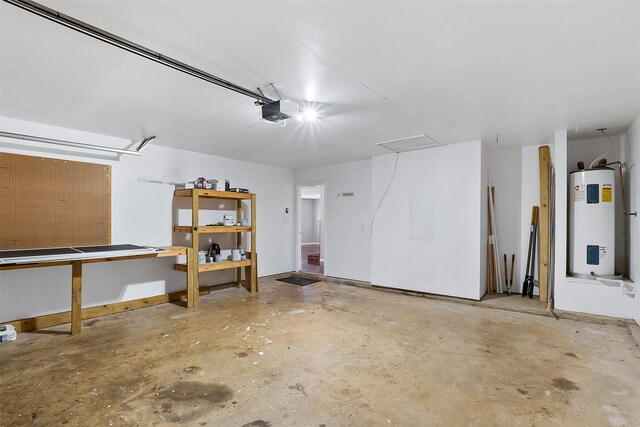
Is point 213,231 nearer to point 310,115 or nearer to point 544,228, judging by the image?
point 310,115

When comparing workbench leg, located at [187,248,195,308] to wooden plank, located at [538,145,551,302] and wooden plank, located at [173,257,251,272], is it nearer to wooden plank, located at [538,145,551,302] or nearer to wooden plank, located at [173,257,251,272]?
wooden plank, located at [173,257,251,272]

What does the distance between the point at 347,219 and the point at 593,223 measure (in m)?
3.75

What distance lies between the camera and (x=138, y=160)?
4.62 meters

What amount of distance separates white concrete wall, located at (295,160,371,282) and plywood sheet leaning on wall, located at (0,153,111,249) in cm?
387

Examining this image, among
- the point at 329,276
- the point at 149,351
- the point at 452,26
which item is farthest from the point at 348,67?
the point at 329,276

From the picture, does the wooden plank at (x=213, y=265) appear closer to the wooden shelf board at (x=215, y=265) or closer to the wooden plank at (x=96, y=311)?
the wooden shelf board at (x=215, y=265)

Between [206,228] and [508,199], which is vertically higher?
[508,199]

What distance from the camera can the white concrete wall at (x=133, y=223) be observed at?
11.8ft

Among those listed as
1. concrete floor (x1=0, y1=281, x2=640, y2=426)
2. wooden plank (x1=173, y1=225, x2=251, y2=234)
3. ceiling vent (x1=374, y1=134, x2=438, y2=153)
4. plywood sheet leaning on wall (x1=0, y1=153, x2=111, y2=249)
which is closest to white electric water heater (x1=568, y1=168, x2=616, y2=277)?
concrete floor (x1=0, y1=281, x2=640, y2=426)

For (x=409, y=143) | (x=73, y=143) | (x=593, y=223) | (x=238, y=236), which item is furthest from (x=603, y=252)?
(x=73, y=143)

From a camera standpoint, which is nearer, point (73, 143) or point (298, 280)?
point (73, 143)

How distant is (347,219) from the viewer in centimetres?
625

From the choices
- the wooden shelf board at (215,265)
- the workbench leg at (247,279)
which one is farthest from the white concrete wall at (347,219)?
the wooden shelf board at (215,265)

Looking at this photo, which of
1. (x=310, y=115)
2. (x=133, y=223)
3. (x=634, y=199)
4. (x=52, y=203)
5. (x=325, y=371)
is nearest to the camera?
(x=325, y=371)
